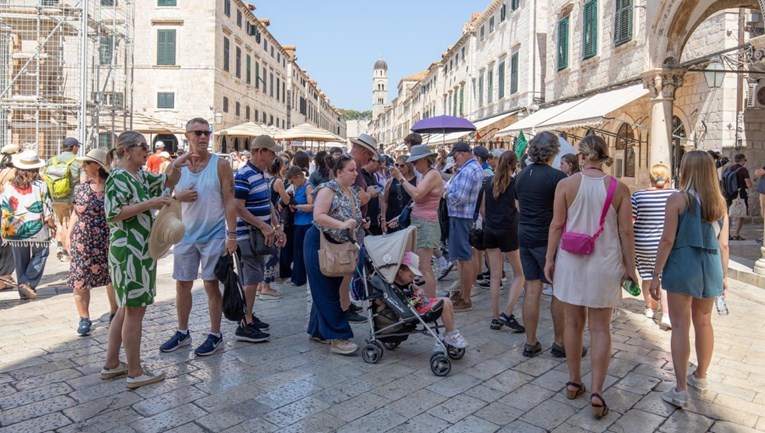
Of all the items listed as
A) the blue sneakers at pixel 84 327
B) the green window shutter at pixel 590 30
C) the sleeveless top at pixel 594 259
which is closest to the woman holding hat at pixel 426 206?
the sleeveless top at pixel 594 259

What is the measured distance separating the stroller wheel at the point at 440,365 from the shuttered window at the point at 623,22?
13681 millimetres

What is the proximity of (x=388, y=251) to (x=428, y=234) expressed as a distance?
153cm

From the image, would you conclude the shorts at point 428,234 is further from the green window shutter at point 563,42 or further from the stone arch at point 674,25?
the green window shutter at point 563,42

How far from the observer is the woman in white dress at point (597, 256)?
3.77 meters

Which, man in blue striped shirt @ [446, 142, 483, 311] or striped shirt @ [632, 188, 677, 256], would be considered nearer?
striped shirt @ [632, 188, 677, 256]

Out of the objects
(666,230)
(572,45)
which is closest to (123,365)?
(666,230)

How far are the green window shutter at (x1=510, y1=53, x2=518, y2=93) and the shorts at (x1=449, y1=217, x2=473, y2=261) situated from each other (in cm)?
1996

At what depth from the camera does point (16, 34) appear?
15844mm

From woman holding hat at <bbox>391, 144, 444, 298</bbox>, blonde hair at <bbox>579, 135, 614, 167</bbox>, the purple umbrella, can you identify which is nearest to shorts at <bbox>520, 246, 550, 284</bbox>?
blonde hair at <bbox>579, 135, 614, 167</bbox>

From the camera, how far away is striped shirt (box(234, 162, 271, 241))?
5191 millimetres

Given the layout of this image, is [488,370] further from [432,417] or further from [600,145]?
[600,145]

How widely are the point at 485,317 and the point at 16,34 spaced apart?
16.3 m

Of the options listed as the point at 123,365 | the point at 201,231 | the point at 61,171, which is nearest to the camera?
the point at 123,365

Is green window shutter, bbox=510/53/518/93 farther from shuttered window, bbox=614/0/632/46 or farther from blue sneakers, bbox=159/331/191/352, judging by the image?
blue sneakers, bbox=159/331/191/352
